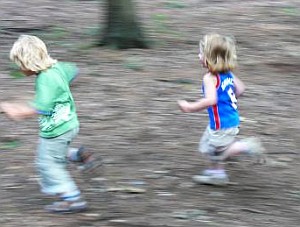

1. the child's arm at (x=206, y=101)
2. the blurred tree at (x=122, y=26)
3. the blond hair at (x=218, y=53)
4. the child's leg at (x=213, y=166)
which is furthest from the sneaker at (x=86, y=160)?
the blurred tree at (x=122, y=26)

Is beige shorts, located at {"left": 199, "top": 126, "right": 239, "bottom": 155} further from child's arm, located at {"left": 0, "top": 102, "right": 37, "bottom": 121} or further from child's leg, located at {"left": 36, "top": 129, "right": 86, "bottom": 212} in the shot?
child's arm, located at {"left": 0, "top": 102, "right": 37, "bottom": 121}

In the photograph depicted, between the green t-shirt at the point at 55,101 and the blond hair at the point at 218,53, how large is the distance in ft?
3.51

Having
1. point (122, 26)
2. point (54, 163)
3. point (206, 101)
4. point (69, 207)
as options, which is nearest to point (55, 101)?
point (54, 163)

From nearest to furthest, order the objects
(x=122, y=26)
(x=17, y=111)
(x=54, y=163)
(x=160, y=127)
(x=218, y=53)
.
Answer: (x=17, y=111) → (x=54, y=163) → (x=218, y=53) → (x=160, y=127) → (x=122, y=26)

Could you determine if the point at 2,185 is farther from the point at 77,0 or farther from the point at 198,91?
the point at 77,0

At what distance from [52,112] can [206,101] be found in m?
1.19

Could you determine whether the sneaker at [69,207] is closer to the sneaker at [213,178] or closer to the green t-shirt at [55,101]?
the green t-shirt at [55,101]

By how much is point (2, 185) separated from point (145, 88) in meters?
3.01

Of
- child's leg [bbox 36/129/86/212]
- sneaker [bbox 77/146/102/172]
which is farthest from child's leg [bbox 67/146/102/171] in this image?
child's leg [bbox 36/129/86/212]

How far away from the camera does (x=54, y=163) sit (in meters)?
5.13

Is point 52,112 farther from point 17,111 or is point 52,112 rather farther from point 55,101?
point 17,111

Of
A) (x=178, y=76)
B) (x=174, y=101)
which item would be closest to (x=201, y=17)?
(x=178, y=76)

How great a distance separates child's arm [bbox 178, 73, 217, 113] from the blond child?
0.84 metres

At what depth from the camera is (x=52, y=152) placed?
5121 mm
